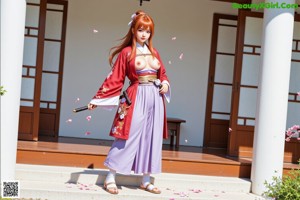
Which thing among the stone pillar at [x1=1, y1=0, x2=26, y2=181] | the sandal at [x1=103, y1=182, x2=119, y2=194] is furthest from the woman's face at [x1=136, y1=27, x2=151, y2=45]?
the sandal at [x1=103, y1=182, x2=119, y2=194]

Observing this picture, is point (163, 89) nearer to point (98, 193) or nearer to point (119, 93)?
point (119, 93)

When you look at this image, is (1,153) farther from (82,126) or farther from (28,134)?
(82,126)

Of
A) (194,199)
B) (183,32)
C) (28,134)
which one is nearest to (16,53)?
(28,134)

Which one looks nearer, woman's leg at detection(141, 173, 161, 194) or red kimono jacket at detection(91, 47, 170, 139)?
red kimono jacket at detection(91, 47, 170, 139)

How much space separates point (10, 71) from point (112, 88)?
106 cm

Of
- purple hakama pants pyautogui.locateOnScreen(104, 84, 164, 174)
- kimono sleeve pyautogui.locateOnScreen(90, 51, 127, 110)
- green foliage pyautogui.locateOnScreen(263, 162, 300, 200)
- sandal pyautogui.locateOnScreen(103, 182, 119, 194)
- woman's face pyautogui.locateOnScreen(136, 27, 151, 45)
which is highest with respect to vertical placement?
woman's face pyautogui.locateOnScreen(136, 27, 151, 45)

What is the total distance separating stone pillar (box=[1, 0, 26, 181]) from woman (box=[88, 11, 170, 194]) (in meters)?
0.88

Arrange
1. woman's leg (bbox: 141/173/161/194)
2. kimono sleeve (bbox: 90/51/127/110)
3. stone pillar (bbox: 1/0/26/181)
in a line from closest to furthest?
kimono sleeve (bbox: 90/51/127/110) → stone pillar (bbox: 1/0/26/181) → woman's leg (bbox: 141/173/161/194)

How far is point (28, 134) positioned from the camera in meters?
7.09

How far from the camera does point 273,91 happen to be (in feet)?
19.3

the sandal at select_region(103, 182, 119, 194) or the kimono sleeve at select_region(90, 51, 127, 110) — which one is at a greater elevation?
the kimono sleeve at select_region(90, 51, 127, 110)

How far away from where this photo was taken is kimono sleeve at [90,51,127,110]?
209 inches

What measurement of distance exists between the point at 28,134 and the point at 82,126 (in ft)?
4.03

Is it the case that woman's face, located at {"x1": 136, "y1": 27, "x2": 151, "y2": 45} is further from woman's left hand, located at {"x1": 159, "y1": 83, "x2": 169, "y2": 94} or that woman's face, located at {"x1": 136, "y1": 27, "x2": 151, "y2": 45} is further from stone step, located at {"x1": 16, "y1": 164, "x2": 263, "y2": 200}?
stone step, located at {"x1": 16, "y1": 164, "x2": 263, "y2": 200}
